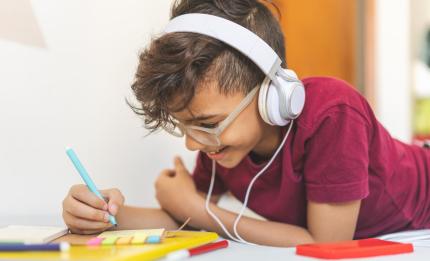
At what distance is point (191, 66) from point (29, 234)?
1.04ft

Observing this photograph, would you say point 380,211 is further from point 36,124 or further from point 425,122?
point 425,122

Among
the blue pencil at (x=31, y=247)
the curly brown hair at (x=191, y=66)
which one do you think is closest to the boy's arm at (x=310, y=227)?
the curly brown hair at (x=191, y=66)

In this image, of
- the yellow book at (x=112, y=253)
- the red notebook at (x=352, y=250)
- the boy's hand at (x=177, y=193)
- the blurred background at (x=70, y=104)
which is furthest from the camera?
the boy's hand at (x=177, y=193)

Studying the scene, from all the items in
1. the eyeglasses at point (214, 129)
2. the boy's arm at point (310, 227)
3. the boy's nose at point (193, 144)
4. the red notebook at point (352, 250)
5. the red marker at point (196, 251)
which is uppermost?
the eyeglasses at point (214, 129)

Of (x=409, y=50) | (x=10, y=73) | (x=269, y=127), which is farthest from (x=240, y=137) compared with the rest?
(x=409, y=50)

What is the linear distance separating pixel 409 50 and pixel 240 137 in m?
2.22

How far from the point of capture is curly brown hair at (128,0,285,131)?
2.42 feet

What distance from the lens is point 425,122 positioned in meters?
2.82

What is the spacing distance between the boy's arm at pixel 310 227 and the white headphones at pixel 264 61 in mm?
158

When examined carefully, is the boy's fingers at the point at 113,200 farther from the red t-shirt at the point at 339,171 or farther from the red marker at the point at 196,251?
the red t-shirt at the point at 339,171

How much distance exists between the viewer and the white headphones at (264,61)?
0.72 metres

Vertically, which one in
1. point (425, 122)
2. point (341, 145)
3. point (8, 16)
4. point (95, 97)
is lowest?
point (425, 122)

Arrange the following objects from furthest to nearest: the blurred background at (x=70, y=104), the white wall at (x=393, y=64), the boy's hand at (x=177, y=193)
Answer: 1. the white wall at (x=393, y=64)
2. the boy's hand at (x=177, y=193)
3. the blurred background at (x=70, y=104)

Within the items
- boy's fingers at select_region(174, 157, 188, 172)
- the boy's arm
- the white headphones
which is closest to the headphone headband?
the white headphones
